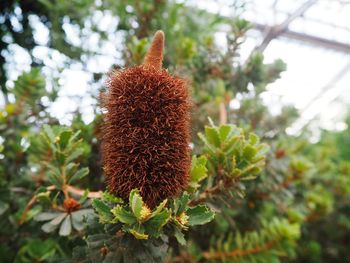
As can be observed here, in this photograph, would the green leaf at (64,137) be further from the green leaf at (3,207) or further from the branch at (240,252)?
the branch at (240,252)

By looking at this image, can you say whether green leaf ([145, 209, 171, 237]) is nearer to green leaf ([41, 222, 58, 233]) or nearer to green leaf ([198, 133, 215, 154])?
green leaf ([198, 133, 215, 154])

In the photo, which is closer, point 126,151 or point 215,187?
point 126,151

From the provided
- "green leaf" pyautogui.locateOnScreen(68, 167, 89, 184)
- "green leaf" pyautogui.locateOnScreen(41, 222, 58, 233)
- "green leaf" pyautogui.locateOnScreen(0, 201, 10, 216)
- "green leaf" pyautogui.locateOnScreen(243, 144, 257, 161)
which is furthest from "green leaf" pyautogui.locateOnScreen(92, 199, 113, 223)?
"green leaf" pyautogui.locateOnScreen(0, 201, 10, 216)

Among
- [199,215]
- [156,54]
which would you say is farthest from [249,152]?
[156,54]

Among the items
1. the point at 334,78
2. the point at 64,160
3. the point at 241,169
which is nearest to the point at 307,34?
the point at 334,78

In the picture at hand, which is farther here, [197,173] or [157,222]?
[197,173]

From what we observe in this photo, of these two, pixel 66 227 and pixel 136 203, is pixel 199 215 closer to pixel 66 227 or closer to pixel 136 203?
pixel 136 203

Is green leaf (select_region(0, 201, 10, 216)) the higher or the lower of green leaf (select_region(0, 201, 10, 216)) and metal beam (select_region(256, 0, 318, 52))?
the lower

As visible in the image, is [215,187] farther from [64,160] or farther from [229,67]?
[229,67]
